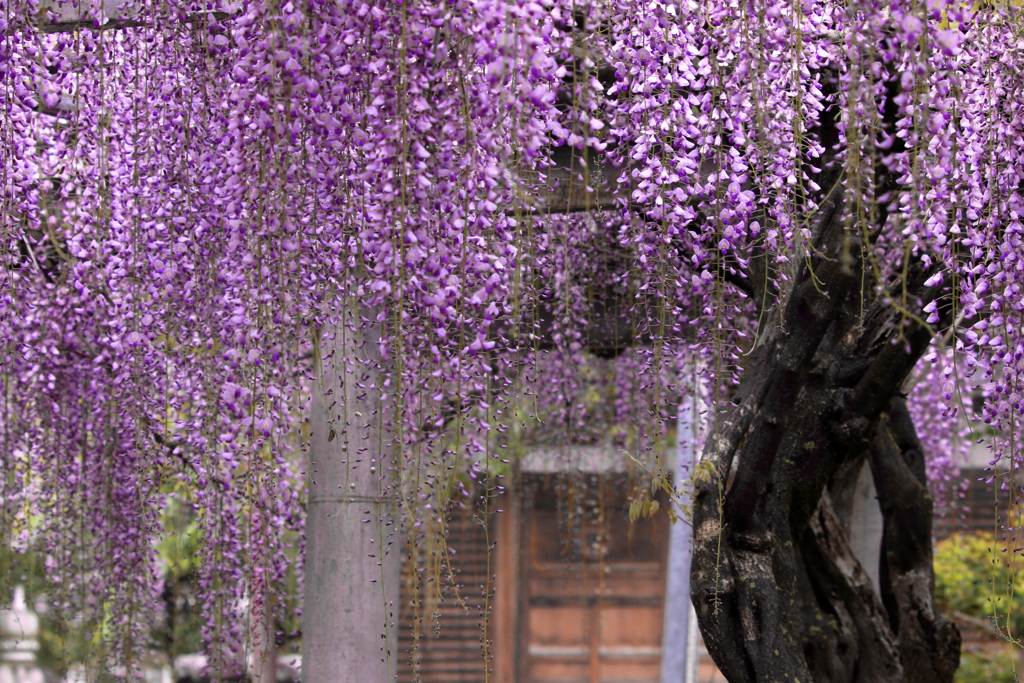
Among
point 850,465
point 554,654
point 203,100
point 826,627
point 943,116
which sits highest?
point 203,100

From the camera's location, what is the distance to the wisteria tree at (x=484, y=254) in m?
2.05

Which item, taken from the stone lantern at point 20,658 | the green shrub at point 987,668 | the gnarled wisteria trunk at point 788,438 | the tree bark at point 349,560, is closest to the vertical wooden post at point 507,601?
the green shrub at point 987,668

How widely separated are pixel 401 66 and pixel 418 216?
10.8 inches

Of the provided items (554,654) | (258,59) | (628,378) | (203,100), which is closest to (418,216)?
(258,59)

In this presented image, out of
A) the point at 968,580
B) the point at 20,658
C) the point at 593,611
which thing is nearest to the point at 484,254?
the point at 968,580

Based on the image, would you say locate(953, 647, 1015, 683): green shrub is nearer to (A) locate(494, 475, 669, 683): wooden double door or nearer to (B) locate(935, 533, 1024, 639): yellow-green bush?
(B) locate(935, 533, 1024, 639): yellow-green bush

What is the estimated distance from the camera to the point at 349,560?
3.19 meters

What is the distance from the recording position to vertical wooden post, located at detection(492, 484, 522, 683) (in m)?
7.74

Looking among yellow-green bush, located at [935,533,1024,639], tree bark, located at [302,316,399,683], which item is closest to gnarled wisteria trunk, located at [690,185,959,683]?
tree bark, located at [302,316,399,683]

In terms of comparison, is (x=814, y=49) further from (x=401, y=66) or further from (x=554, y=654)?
(x=554, y=654)

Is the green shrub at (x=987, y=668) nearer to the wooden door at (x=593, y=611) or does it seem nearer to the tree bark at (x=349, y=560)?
the wooden door at (x=593, y=611)

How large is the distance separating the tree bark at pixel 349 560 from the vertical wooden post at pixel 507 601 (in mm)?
4527

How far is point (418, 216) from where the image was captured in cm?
205

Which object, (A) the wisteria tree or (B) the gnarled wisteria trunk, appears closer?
(A) the wisteria tree
